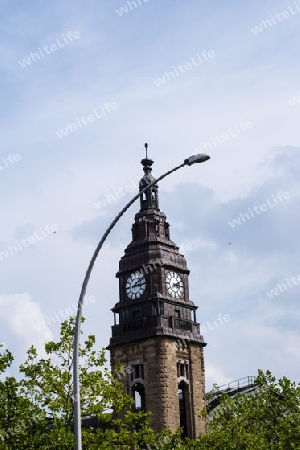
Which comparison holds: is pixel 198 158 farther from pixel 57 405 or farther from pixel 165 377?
pixel 165 377

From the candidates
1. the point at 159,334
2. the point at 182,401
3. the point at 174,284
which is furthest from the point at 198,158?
the point at 182,401

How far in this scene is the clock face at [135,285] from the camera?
8125 centimetres

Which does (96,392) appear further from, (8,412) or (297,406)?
(297,406)

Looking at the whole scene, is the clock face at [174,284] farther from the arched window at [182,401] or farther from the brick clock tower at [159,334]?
the arched window at [182,401]

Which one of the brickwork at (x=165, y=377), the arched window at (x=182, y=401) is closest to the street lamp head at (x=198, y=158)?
the brickwork at (x=165, y=377)

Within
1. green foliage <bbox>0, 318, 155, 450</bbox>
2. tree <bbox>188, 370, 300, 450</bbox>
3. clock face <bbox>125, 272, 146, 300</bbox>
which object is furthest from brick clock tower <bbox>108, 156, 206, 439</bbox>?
green foliage <bbox>0, 318, 155, 450</bbox>

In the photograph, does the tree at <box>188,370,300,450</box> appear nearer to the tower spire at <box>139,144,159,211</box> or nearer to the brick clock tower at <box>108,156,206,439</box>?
the brick clock tower at <box>108,156,206,439</box>

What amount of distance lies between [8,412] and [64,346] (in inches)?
154

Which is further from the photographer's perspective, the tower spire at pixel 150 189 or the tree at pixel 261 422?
the tower spire at pixel 150 189

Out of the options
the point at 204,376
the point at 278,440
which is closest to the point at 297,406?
the point at 278,440

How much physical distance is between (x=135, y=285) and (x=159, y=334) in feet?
20.9

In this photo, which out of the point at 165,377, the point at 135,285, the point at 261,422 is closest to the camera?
the point at 261,422

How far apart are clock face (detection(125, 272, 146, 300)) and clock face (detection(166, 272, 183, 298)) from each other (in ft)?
8.01

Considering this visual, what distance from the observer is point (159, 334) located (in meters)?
77.8
